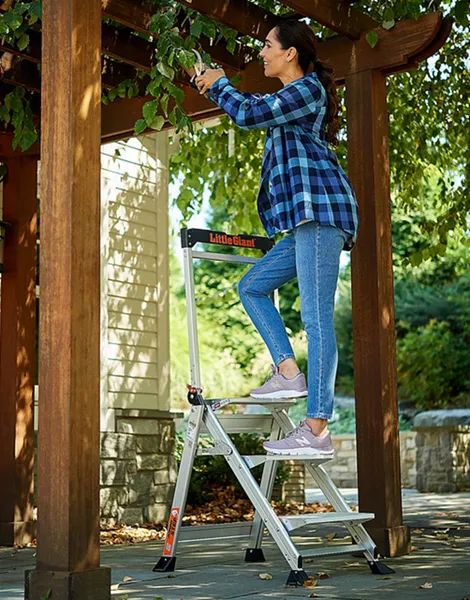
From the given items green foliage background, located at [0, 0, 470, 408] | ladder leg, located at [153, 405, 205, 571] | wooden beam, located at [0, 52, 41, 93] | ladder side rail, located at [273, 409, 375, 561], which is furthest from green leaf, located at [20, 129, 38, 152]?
ladder side rail, located at [273, 409, 375, 561]

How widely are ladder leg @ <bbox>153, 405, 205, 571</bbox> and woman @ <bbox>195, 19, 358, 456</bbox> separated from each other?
0.28 meters

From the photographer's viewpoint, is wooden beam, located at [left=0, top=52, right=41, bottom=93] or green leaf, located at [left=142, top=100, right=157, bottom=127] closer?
green leaf, located at [left=142, top=100, right=157, bottom=127]

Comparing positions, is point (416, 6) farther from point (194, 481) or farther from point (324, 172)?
point (194, 481)

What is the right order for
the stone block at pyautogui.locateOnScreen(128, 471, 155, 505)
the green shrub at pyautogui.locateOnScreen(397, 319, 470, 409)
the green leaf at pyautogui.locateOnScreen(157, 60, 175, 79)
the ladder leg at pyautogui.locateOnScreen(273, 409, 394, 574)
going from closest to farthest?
1. the ladder leg at pyautogui.locateOnScreen(273, 409, 394, 574)
2. the green leaf at pyautogui.locateOnScreen(157, 60, 175, 79)
3. the stone block at pyautogui.locateOnScreen(128, 471, 155, 505)
4. the green shrub at pyautogui.locateOnScreen(397, 319, 470, 409)

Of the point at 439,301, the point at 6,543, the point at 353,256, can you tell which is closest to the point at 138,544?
the point at 6,543

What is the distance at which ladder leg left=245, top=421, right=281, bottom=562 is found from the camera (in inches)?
163

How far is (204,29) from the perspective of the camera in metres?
4.43

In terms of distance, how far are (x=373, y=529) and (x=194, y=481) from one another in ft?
11.8

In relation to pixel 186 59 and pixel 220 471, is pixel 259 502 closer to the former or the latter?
pixel 186 59

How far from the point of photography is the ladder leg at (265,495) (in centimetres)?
414

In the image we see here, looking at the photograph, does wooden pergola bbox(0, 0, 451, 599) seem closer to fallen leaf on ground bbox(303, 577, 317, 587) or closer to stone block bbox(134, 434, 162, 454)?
fallen leaf on ground bbox(303, 577, 317, 587)

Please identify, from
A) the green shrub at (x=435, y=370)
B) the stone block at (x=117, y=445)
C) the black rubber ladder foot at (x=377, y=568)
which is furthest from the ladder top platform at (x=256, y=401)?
the green shrub at (x=435, y=370)

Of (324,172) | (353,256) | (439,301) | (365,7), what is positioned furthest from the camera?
(439,301)

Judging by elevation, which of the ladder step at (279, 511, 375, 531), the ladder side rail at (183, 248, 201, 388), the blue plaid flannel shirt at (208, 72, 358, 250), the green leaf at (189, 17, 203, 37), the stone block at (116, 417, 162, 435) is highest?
the green leaf at (189, 17, 203, 37)
